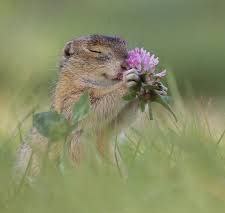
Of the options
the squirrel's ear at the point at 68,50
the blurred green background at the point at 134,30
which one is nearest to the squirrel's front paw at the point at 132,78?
the squirrel's ear at the point at 68,50

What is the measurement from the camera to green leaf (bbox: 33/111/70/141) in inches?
156

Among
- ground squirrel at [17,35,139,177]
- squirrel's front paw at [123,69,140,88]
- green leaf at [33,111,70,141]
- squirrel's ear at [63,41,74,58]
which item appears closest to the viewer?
green leaf at [33,111,70,141]

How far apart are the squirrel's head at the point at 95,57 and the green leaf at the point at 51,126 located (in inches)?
32.9

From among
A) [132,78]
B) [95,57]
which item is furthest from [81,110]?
[95,57]

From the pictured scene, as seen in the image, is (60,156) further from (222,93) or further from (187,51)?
(187,51)

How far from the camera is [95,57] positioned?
5051mm

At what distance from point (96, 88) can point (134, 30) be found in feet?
34.0

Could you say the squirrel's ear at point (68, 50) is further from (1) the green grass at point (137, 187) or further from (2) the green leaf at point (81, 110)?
(1) the green grass at point (137, 187)

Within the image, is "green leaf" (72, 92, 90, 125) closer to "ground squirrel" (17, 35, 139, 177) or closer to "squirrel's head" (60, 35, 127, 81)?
"ground squirrel" (17, 35, 139, 177)

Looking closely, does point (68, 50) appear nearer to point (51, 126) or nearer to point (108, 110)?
point (108, 110)

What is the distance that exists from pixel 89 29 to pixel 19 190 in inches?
439

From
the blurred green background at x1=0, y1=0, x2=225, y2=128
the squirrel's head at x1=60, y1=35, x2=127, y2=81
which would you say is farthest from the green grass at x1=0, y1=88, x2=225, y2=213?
the blurred green background at x1=0, y1=0, x2=225, y2=128

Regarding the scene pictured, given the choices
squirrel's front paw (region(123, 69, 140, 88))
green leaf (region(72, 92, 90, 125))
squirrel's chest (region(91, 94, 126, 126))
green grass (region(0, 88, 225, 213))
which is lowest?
green grass (region(0, 88, 225, 213))

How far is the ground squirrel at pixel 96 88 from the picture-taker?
475cm
